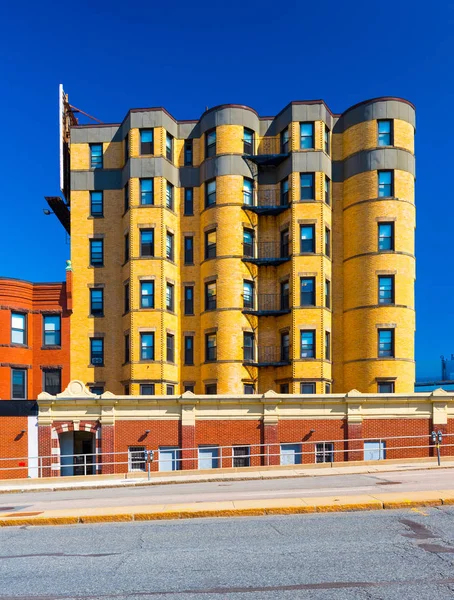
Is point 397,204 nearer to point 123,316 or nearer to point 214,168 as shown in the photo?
point 214,168

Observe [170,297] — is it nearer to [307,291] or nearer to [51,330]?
[51,330]

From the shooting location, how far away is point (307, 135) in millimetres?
38281

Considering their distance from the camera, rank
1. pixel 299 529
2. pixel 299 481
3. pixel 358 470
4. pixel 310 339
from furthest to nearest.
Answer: pixel 310 339, pixel 358 470, pixel 299 481, pixel 299 529

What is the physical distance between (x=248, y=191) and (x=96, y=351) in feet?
48.9

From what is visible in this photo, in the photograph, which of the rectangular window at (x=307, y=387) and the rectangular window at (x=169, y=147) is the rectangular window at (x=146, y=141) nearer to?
the rectangular window at (x=169, y=147)

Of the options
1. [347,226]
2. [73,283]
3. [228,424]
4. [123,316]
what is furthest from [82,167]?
Answer: [228,424]

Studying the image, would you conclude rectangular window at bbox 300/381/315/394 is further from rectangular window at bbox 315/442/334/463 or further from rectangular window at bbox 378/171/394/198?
rectangular window at bbox 378/171/394/198

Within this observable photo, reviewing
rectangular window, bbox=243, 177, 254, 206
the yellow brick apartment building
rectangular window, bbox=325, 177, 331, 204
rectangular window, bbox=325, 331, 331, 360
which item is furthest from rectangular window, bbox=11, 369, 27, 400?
rectangular window, bbox=325, 177, 331, 204

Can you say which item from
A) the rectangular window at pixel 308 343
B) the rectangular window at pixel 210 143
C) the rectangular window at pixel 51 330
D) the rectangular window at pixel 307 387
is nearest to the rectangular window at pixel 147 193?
the rectangular window at pixel 210 143

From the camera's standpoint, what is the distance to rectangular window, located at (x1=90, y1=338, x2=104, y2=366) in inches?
1533

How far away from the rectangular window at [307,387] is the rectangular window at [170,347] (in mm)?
8516

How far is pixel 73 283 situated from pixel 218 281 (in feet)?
32.8

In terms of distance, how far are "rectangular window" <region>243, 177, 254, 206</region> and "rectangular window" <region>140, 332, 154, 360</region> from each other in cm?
1103

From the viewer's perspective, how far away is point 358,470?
75.2 ft
